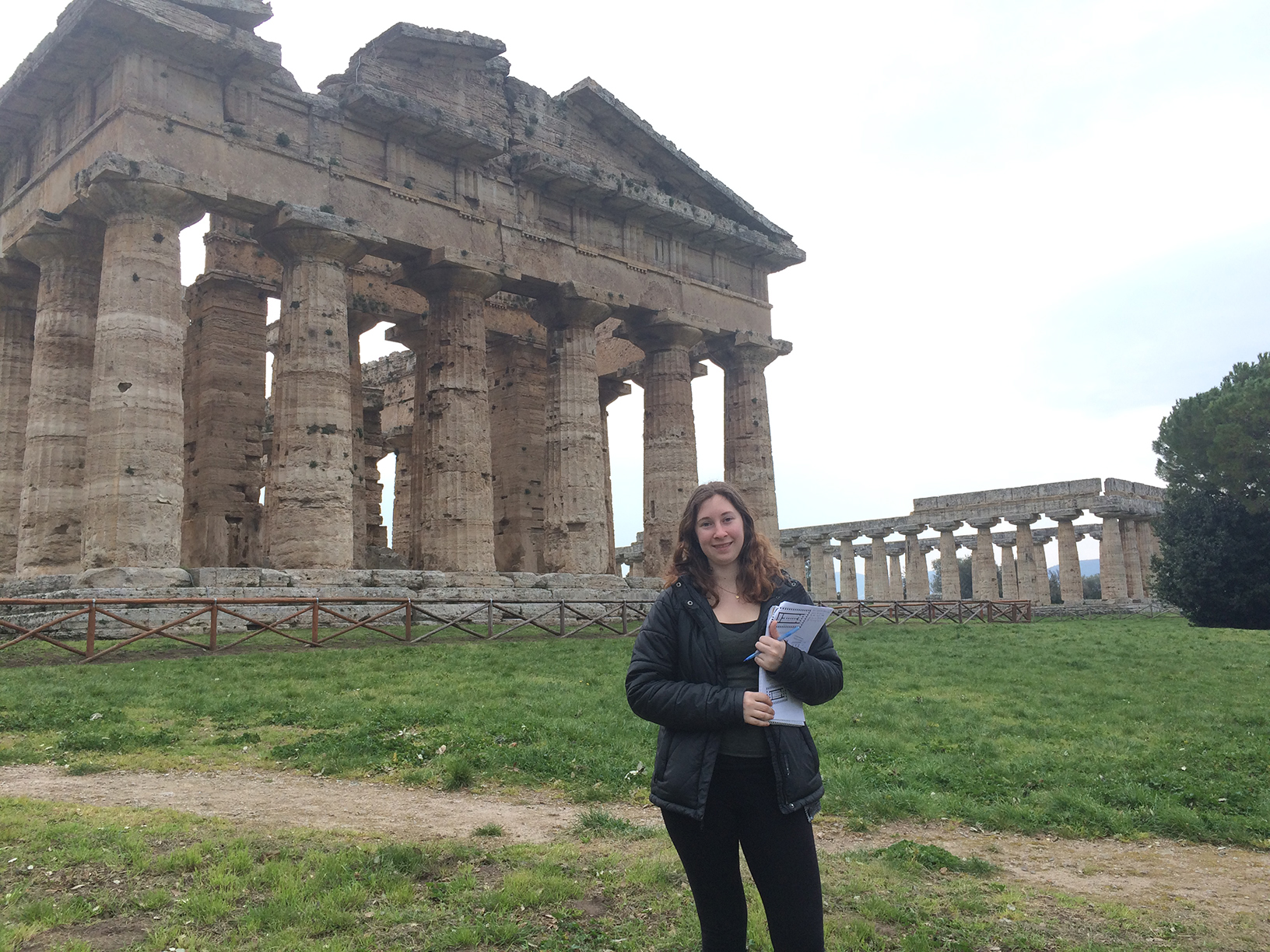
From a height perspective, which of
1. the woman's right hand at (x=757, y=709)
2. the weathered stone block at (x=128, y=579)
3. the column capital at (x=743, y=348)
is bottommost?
the woman's right hand at (x=757, y=709)

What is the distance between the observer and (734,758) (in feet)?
11.9

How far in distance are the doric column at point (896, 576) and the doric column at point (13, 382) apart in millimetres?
44206

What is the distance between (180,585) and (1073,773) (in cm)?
1565

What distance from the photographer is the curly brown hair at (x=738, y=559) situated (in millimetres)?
3996

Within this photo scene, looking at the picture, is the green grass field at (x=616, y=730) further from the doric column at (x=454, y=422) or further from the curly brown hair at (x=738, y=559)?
the doric column at (x=454, y=422)

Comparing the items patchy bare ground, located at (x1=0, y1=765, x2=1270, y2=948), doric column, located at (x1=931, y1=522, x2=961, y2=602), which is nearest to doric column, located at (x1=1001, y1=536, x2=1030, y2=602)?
doric column, located at (x1=931, y1=522, x2=961, y2=602)

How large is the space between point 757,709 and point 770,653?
210mm

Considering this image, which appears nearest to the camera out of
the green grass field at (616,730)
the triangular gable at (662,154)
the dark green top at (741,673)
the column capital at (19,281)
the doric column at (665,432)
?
the dark green top at (741,673)

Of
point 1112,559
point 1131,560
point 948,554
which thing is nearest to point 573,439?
point 948,554

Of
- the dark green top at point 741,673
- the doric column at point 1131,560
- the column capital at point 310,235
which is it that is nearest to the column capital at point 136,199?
the column capital at point 310,235

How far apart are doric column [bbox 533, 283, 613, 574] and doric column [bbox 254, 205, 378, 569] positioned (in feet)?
20.4

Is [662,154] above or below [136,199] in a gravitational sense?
above

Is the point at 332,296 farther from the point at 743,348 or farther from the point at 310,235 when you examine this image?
the point at 743,348

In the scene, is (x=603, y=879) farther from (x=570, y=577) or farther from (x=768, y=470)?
(x=768, y=470)
